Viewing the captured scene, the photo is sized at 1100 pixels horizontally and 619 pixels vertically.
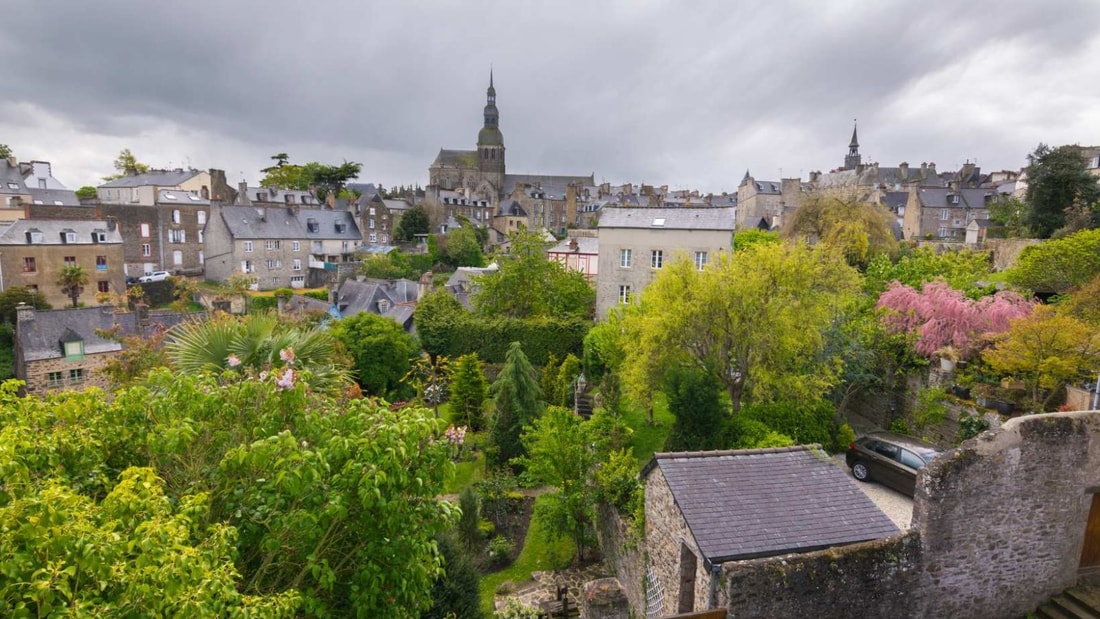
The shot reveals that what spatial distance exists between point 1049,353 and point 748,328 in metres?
6.85

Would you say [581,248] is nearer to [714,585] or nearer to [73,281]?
[73,281]

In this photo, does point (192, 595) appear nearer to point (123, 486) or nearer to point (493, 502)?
point (123, 486)

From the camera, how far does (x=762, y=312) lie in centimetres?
1722

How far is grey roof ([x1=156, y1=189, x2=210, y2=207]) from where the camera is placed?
53375 millimetres

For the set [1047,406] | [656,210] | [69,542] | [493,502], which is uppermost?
[656,210]

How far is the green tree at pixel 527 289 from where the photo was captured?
109 ft

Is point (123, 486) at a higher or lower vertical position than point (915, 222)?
lower

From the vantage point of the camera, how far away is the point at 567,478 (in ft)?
45.3

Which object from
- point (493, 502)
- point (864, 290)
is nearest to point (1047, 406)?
point (864, 290)

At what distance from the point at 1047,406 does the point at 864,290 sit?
1058 cm

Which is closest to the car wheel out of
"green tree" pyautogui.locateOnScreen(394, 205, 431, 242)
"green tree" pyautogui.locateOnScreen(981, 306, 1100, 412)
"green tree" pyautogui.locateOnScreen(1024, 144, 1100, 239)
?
"green tree" pyautogui.locateOnScreen(981, 306, 1100, 412)

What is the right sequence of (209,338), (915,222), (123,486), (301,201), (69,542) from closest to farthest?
(69,542), (123,486), (209,338), (915,222), (301,201)

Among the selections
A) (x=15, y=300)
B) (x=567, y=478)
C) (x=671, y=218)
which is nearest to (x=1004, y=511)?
(x=567, y=478)

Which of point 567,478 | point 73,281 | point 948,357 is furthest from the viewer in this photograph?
point 73,281
